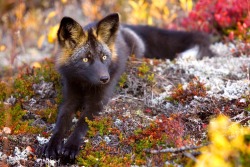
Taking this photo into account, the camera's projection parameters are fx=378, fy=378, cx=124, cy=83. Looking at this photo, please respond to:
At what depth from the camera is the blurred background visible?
7488 millimetres

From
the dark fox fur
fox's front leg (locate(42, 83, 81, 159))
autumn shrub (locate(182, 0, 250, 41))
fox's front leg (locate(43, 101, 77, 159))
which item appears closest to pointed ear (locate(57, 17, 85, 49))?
the dark fox fur

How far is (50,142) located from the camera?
4.28 metres

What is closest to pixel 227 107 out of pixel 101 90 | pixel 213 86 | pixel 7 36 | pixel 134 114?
pixel 213 86

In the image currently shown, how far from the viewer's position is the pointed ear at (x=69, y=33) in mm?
4703

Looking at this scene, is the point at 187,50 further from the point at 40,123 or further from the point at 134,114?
the point at 40,123

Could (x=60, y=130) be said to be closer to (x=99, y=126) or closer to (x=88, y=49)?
(x=99, y=126)

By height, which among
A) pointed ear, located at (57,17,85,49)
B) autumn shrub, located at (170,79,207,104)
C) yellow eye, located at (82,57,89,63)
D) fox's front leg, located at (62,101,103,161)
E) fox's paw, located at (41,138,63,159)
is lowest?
fox's paw, located at (41,138,63,159)

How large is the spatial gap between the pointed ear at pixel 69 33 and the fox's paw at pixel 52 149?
1323 mm

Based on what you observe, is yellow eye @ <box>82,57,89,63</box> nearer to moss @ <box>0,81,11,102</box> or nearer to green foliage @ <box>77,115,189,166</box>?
green foliage @ <box>77,115,189,166</box>

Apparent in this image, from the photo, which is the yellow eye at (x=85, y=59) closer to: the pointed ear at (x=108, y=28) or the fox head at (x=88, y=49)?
the fox head at (x=88, y=49)

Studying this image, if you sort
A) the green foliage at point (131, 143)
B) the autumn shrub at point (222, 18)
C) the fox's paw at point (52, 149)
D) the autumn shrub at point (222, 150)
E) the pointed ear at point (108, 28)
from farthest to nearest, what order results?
the autumn shrub at point (222, 18), the pointed ear at point (108, 28), the fox's paw at point (52, 149), the green foliage at point (131, 143), the autumn shrub at point (222, 150)

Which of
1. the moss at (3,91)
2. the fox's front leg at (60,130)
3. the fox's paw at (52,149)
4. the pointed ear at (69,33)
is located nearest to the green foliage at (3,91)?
the moss at (3,91)

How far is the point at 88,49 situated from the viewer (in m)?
4.84

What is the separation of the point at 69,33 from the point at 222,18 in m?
3.79
